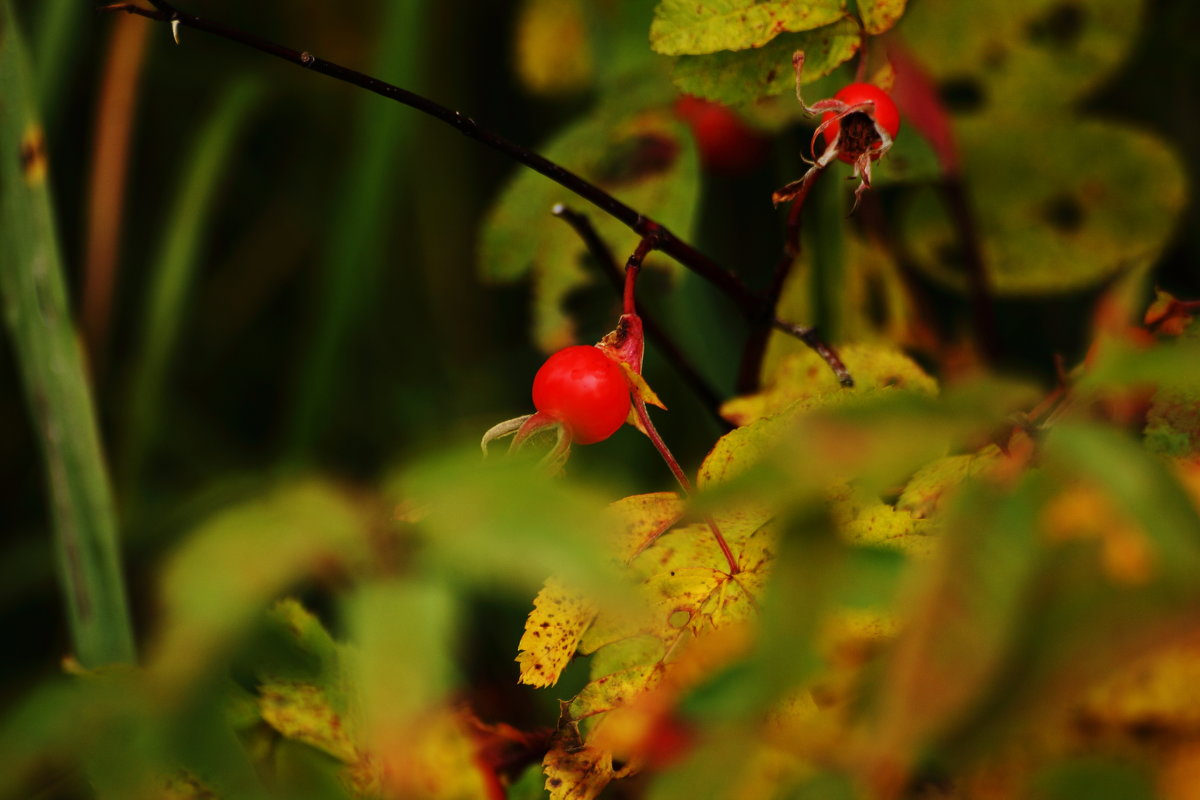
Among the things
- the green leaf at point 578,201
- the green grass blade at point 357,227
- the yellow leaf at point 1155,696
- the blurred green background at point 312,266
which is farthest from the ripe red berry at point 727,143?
the yellow leaf at point 1155,696

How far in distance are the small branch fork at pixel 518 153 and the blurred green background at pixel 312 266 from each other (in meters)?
Result: 0.33

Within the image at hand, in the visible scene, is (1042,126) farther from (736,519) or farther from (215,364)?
(215,364)

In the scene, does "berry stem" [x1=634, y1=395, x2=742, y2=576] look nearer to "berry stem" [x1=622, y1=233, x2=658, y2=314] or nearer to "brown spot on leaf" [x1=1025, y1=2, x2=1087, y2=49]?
"berry stem" [x1=622, y1=233, x2=658, y2=314]

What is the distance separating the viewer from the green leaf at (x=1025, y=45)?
72 cm

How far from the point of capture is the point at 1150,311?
465 millimetres

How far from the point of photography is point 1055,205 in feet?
2.45

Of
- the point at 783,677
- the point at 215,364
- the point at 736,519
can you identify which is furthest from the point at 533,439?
the point at 215,364

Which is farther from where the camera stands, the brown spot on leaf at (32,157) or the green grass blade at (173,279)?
the green grass blade at (173,279)

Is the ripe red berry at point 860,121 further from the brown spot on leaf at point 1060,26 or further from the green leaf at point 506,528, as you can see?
the brown spot on leaf at point 1060,26

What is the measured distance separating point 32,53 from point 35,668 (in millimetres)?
624

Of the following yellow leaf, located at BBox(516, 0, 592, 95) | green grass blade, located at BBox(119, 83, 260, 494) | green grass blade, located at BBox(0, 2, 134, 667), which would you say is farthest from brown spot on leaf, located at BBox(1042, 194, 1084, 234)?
green grass blade, located at BBox(119, 83, 260, 494)

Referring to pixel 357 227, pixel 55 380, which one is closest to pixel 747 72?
pixel 55 380

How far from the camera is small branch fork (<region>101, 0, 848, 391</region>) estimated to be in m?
0.41

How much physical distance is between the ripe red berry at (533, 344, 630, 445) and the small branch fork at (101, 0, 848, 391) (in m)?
0.09
